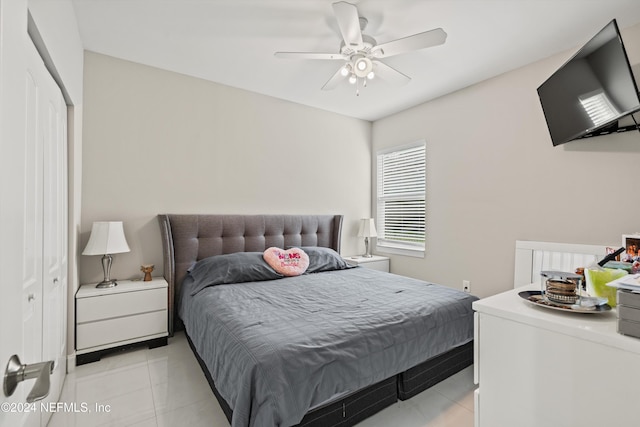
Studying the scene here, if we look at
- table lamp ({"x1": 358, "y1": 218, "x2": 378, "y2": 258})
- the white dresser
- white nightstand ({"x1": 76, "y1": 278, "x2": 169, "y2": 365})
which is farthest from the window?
white nightstand ({"x1": 76, "y1": 278, "x2": 169, "y2": 365})

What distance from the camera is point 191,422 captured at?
1742mm

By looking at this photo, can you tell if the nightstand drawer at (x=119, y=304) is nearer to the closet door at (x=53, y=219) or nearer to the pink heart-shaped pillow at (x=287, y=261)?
the closet door at (x=53, y=219)

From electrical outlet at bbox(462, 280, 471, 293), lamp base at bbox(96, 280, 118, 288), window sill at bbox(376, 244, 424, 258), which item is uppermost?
window sill at bbox(376, 244, 424, 258)

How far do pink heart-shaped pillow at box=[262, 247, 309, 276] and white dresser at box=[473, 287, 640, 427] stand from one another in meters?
2.13

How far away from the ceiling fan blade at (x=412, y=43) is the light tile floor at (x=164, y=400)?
2.35 meters

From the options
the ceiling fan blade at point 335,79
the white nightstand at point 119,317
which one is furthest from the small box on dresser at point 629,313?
the white nightstand at point 119,317

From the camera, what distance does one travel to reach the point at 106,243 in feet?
8.14

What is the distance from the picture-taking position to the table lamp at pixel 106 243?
2.46 m

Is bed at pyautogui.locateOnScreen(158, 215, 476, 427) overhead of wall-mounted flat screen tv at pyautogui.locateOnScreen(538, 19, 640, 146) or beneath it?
beneath

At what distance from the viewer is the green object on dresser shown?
1081 millimetres

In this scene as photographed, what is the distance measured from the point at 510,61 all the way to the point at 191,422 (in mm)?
3769

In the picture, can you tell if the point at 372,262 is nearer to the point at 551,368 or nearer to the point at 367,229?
the point at 367,229

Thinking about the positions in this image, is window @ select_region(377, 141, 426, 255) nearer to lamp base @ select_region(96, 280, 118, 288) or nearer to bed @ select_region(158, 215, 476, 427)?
bed @ select_region(158, 215, 476, 427)

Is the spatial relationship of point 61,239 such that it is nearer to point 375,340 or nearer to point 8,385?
point 8,385
